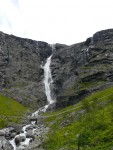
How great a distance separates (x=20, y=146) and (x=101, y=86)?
234 feet

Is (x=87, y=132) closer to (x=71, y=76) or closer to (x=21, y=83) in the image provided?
(x=71, y=76)

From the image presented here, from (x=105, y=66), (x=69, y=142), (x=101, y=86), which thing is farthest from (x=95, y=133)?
(x=105, y=66)

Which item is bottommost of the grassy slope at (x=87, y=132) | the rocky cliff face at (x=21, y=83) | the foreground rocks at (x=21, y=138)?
the foreground rocks at (x=21, y=138)

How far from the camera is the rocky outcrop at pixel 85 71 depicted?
14094cm

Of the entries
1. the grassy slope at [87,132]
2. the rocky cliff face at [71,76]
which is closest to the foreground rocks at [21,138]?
the grassy slope at [87,132]

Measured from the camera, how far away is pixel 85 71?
164125mm

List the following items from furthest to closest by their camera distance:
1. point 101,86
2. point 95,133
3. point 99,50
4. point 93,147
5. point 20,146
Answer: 1. point 99,50
2. point 101,86
3. point 20,146
4. point 95,133
5. point 93,147

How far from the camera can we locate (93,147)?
54469 mm

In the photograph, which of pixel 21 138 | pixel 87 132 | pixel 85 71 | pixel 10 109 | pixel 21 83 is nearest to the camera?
pixel 87 132

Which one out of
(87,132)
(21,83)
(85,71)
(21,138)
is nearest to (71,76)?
(85,71)

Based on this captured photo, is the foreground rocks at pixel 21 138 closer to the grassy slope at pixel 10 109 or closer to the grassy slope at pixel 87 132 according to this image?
the grassy slope at pixel 87 132

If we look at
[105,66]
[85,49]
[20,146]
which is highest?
[85,49]

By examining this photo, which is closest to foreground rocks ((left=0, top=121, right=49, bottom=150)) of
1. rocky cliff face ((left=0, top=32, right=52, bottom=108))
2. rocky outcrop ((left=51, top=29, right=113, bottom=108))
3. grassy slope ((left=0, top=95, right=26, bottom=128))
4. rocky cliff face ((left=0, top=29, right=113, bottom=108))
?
grassy slope ((left=0, top=95, right=26, bottom=128))

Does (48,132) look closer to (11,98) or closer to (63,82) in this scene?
(11,98)
